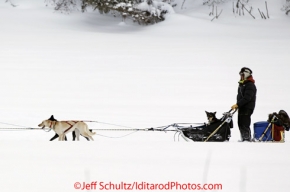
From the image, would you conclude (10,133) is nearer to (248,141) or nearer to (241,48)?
(248,141)

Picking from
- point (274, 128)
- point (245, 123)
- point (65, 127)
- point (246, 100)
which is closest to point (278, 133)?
point (274, 128)

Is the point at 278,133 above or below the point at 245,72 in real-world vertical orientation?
below

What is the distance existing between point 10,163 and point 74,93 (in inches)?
298

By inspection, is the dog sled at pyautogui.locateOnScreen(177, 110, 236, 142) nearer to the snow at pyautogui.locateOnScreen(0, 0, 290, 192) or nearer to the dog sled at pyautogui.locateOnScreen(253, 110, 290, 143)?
the snow at pyautogui.locateOnScreen(0, 0, 290, 192)

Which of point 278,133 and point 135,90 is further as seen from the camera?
point 135,90

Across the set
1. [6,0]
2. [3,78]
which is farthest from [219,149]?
[6,0]

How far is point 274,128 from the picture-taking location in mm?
7445

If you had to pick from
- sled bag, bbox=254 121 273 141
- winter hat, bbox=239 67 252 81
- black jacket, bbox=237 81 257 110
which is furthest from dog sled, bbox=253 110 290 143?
winter hat, bbox=239 67 252 81

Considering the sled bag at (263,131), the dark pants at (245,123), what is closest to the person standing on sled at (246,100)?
the dark pants at (245,123)

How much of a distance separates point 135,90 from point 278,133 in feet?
23.4

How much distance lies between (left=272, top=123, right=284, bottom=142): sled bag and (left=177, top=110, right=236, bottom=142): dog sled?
61 cm

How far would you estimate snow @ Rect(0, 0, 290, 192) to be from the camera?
20.0ft

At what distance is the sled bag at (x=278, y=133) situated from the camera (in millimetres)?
7422

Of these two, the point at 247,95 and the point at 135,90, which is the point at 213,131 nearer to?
the point at 247,95
